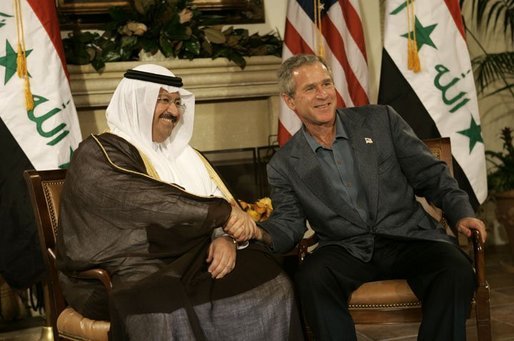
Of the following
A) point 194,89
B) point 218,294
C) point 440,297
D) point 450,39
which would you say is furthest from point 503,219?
point 218,294

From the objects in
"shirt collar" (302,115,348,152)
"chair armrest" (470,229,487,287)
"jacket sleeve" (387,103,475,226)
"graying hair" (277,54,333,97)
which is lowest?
"chair armrest" (470,229,487,287)

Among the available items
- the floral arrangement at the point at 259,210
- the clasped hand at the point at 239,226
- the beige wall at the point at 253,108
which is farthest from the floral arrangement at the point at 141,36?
the clasped hand at the point at 239,226

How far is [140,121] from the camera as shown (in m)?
2.85

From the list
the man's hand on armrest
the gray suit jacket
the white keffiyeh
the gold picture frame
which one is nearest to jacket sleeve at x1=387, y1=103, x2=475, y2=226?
the gray suit jacket

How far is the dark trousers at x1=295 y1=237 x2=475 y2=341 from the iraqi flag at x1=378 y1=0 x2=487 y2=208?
1.40 meters

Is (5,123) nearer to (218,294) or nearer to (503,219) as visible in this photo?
(218,294)

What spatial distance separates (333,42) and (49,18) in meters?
1.61

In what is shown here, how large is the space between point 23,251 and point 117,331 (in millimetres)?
1474

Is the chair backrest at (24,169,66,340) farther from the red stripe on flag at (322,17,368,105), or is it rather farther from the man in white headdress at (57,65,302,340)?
the red stripe on flag at (322,17,368,105)

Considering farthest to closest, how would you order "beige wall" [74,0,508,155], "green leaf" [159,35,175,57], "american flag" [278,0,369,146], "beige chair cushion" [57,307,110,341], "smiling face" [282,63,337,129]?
"beige wall" [74,0,508,155], "green leaf" [159,35,175,57], "american flag" [278,0,369,146], "smiling face" [282,63,337,129], "beige chair cushion" [57,307,110,341]

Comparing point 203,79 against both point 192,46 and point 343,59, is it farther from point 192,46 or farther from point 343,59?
point 343,59

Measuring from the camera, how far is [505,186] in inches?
199

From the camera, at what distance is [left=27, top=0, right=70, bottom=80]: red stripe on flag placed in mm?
3678

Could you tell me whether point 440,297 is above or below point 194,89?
below
